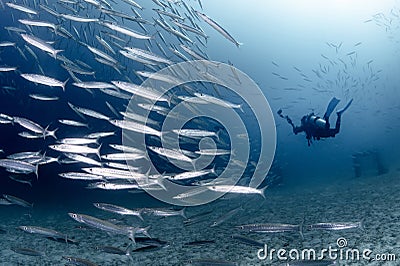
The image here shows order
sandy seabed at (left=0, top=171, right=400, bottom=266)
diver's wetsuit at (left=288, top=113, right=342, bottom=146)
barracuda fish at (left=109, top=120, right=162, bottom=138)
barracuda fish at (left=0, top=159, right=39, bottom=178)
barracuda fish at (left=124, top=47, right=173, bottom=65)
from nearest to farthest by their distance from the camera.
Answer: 1. sandy seabed at (left=0, top=171, right=400, bottom=266)
2. barracuda fish at (left=0, top=159, right=39, bottom=178)
3. barracuda fish at (left=109, top=120, right=162, bottom=138)
4. barracuda fish at (left=124, top=47, right=173, bottom=65)
5. diver's wetsuit at (left=288, top=113, right=342, bottom=146)

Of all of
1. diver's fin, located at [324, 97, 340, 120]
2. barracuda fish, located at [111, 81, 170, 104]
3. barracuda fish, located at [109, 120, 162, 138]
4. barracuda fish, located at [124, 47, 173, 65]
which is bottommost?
barracuda fish, located at [109, 120, 162, 138]

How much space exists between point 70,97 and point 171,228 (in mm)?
16877

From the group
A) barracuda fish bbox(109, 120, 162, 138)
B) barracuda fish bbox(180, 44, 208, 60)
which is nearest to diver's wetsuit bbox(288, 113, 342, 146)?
barracuda fish bbox(180, 44, 208, 60)

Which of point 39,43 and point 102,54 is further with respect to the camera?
point 102,54

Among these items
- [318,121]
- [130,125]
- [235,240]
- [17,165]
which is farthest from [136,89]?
A: [318,121]

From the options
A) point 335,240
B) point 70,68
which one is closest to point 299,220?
point 335,240

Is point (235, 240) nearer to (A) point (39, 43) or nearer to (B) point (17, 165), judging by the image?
(B) point (17, 165)

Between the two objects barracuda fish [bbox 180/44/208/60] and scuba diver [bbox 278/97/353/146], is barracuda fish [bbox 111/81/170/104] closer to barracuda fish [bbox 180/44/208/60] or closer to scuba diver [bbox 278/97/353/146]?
barracuda fish [bbox 180/44/208/60]

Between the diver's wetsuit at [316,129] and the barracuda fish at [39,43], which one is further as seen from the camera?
the diver's wetsuit at [316,129]

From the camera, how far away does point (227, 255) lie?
612cm

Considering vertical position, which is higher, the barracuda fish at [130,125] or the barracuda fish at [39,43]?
the barracuda fish at [39,43]

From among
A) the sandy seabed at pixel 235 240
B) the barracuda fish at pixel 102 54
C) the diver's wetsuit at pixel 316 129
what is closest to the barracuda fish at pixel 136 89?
the barracuda fish at pixel 102 54

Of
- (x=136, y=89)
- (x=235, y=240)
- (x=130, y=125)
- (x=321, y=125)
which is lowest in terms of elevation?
(x=235, y=240)

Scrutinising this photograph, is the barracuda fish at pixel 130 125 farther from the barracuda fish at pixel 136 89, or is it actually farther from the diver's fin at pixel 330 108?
the diver's fin at pixel 330 108
